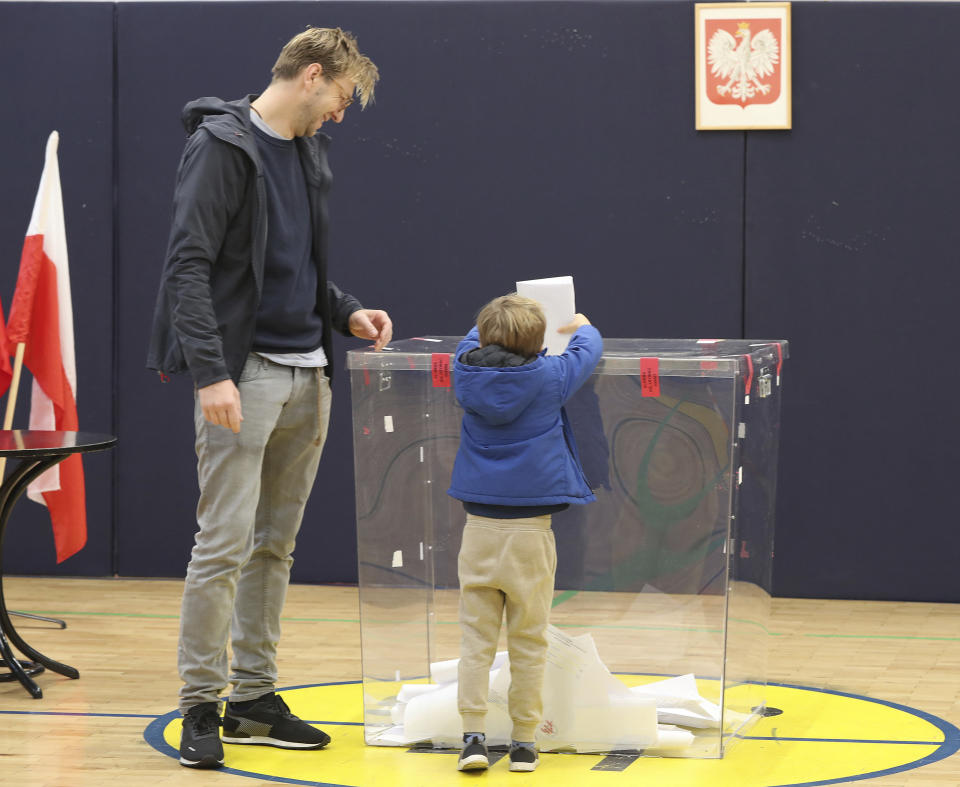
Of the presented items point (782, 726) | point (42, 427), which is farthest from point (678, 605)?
point (42, 427)

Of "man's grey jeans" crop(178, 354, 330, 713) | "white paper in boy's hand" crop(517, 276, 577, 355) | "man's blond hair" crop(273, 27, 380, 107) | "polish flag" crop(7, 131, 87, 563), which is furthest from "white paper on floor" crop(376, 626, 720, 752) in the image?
"polish flag" crop(7, 131, 87, 563)

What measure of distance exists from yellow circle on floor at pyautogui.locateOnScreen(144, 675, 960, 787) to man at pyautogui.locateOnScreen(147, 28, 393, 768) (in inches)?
4.8

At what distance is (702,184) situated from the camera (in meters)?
4.79

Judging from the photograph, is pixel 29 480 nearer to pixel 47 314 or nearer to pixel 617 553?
pixel 47 314

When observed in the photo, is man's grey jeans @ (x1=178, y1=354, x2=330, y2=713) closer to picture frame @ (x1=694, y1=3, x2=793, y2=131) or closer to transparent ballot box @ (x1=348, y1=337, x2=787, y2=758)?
transparent ballot box @ (x1=348, y1=337, x2=787, y2=758)

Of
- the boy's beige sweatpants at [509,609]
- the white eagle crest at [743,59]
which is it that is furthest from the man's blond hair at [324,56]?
the white eagle crest at [743,59]

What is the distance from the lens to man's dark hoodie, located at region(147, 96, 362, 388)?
266cm

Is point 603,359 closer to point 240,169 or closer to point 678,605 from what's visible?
point 678,605

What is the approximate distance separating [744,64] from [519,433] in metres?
2.37

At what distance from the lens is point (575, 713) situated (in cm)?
296

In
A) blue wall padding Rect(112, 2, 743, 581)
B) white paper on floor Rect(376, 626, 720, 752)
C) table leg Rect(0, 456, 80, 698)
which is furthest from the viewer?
blue wall padding Rect(112, 2, 743, 581)

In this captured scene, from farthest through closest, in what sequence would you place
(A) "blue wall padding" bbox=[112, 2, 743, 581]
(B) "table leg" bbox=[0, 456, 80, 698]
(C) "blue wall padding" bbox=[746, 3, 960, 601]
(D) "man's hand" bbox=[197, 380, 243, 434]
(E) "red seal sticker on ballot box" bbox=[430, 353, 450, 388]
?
(A) "blue wall padding" bbox=[112, 2, 743, 581] < (C) "blue wall padding" bbox=[746, 3, 960, 601] < (B) "table leg" bbox=[0, 456, 80, 698] < (E) "red seal sticker on ballot box" bbox=[430, 353, 450, 388] < (D) "man's hand" bbox=[197, 380, 243, 434]

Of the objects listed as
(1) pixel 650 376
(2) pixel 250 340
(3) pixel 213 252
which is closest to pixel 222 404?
(2) pixel 250 340

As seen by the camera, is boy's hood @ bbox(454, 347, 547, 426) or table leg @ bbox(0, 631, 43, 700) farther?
table leg @ bbox(0, 631, 43, 700)
